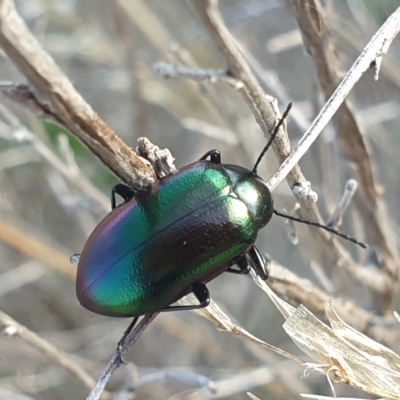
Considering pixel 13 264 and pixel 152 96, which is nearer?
pixel 152 96

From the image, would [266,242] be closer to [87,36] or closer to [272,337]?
[272,337]

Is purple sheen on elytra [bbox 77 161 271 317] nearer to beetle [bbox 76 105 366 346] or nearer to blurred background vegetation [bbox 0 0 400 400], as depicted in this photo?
beetle [bbox 76 105 366 346]

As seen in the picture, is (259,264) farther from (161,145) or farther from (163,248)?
(161,145)

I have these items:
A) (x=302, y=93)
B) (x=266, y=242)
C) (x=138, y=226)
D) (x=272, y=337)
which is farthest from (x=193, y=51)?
(x=138, y=226)

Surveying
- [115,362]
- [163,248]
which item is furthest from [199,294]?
[115,362]

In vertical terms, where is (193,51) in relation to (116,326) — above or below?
above

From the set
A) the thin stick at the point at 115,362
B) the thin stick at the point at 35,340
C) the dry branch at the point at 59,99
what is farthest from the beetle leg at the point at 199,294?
the thin stick at the point at 35,340

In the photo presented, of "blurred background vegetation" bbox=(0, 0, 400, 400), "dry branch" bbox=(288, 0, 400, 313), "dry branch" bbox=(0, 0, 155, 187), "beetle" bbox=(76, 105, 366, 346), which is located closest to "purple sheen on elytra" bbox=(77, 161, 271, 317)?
"beetle" bbox=(76, 105, 366, 346)
